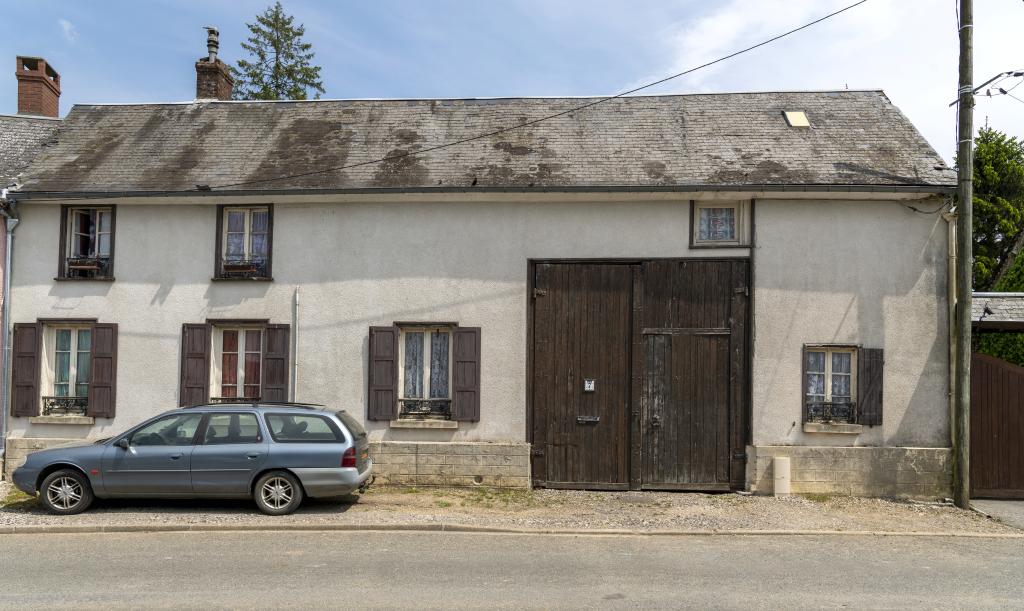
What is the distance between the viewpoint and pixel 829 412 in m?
10.5

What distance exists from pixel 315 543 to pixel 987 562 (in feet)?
24.7

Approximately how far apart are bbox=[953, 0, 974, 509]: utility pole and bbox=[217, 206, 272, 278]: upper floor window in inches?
416

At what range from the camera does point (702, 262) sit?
10.7 metres

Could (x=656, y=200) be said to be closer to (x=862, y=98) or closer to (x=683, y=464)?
(x=683, y=464)

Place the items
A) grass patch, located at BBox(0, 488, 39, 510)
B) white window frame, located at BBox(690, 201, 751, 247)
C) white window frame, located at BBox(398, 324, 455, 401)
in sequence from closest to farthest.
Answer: grass patch, located at BBox(0, 488, 39, 510), white window frame, located at BBox(690, 201, 751, 247), white window frame, located at BBox(398, 324, 455, 401)

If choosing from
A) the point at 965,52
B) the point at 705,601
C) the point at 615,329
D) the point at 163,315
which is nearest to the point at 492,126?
the point at 615,329

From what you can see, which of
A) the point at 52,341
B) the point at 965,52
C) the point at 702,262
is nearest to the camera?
the point at 965,52

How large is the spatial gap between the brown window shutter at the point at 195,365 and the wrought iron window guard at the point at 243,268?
941mm

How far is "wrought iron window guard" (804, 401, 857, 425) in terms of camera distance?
10.5m

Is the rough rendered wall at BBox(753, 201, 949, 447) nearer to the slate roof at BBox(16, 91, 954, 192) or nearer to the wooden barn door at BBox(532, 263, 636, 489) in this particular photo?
the slate roof at BBox(16, 91, 954, 192)

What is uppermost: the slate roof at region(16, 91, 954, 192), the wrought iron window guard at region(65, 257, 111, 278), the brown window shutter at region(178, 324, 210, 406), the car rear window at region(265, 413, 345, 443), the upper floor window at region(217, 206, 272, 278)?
the slate roof at region(16, 91, 954, 192)

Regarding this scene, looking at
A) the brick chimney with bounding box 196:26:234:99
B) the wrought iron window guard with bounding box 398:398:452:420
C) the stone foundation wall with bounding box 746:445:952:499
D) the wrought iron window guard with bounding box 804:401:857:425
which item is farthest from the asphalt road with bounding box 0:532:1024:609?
the brick chimney with bounding box 196:26:234:99

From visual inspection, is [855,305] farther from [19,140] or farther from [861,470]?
[19,140]

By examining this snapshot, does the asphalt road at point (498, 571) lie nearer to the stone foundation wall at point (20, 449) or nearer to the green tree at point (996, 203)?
the stone foundation wall at point (20, 449)
